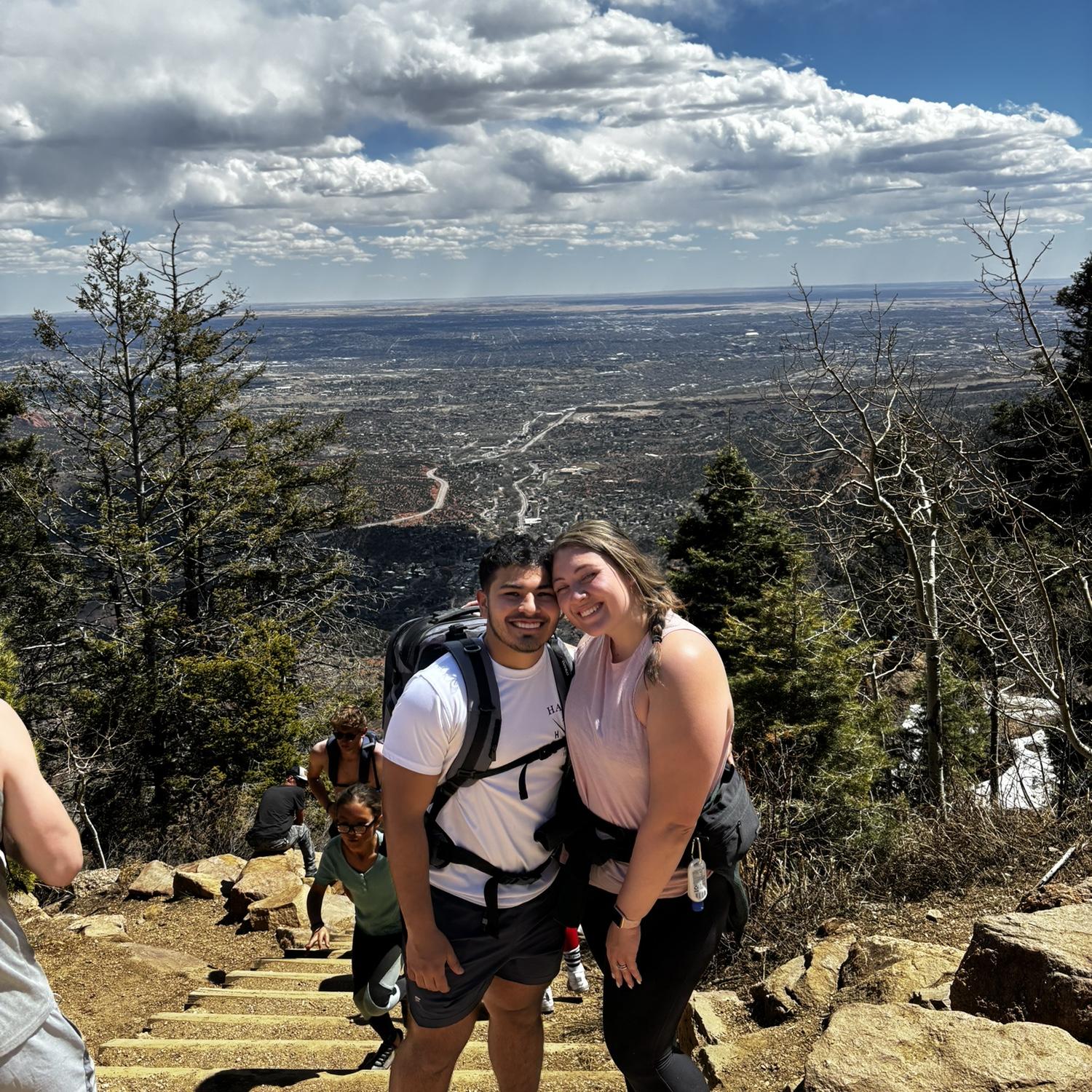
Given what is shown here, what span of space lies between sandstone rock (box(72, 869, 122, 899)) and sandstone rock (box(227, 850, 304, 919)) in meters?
1.78

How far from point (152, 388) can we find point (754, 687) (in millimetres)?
12825

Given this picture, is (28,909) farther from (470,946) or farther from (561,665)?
(561,665)

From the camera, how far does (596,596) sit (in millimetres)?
2344

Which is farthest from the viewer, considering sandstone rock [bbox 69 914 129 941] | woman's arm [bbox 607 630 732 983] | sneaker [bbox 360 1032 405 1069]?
sandstone rock [bbox 69 914 129 941]

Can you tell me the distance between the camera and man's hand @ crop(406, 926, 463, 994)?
2449 millimetres

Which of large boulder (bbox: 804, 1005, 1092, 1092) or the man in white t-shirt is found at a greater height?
the man in white t-shirt

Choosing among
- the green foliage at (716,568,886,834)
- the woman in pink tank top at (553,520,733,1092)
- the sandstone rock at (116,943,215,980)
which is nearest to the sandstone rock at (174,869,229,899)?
the sandstone rock at (116,943,215,980)

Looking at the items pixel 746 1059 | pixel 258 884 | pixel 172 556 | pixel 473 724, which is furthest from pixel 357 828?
pixel 172 556

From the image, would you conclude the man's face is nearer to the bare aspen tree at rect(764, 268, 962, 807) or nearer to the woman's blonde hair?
the woman's blonde hair

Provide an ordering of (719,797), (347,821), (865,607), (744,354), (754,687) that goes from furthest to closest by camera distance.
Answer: (744,354) → (865,607) → (754,687) → (347,821) → (719,797)

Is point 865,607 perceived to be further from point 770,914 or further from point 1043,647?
point 770,914

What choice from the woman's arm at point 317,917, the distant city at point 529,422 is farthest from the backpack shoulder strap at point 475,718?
the distant city at point 529,422

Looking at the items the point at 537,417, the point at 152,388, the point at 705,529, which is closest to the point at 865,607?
the point at 705,529

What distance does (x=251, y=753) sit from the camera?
52.9 feet
